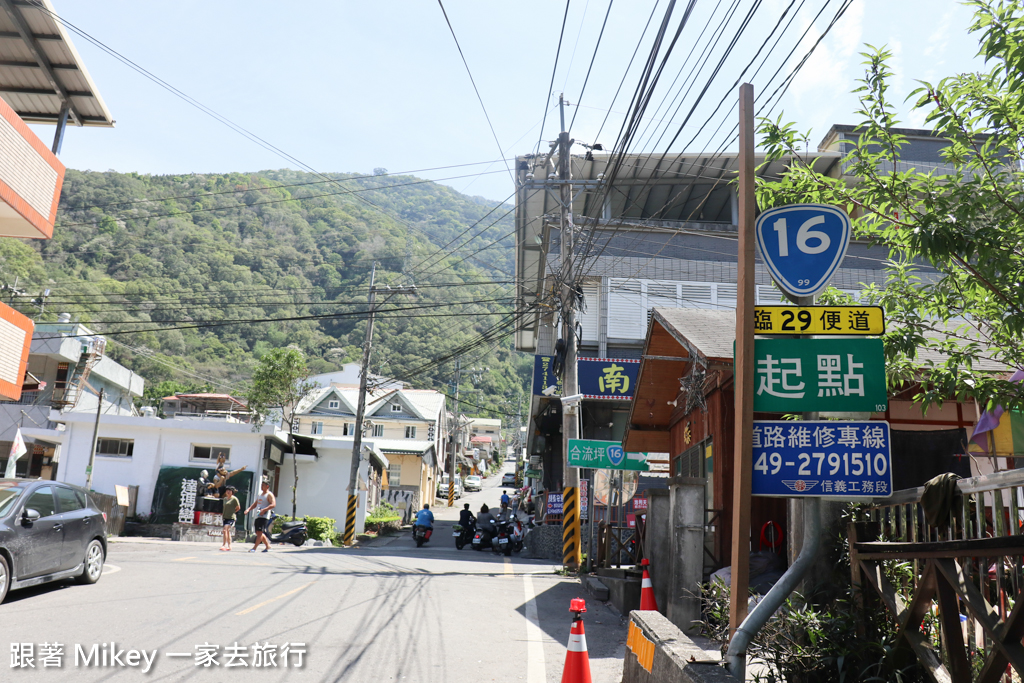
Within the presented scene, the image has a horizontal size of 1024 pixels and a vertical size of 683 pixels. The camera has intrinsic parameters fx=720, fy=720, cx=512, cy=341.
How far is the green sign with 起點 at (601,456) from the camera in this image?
14.3 metres

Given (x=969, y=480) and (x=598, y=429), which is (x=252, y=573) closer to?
(x=969, y=480)

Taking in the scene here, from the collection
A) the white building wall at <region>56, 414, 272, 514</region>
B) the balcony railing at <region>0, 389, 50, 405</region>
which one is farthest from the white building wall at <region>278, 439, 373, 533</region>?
the balcony railing at <region>0, 389, 50, 405</region>

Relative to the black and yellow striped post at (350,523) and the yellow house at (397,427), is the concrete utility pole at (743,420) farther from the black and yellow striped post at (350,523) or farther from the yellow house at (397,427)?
the yellow house at (397,427)

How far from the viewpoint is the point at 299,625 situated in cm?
828

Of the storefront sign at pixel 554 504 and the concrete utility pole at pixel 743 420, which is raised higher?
the concrete utility pole at pixel 743 420

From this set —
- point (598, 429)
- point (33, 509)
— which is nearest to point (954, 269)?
point (33, 509)

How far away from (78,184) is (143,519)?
34271mm

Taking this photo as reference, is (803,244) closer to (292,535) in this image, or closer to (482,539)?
(482,539)

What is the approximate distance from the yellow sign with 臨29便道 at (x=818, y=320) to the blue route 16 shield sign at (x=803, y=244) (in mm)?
188

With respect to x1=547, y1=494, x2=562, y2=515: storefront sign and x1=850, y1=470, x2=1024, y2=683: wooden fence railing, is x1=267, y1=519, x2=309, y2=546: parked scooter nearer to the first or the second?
x1=547, y1=494, x2=562, y2=515: storefront sign

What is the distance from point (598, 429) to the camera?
90.9 feet

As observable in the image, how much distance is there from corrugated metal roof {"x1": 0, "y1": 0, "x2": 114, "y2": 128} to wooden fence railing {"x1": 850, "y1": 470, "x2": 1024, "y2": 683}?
1362 centimetres

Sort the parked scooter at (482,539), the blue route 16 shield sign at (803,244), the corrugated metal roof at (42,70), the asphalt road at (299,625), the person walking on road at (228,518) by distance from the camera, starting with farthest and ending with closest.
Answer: the parked scooter at (482,539) < the person walking on road at (228,518) < the corrugated metal roof at (42,70) < the asphalt road at (299,625) < the blue route 16 shield sign at (803,244)

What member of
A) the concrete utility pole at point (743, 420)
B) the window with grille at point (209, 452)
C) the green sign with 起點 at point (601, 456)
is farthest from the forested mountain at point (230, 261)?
the concrete utility pole at point (743, 420)
